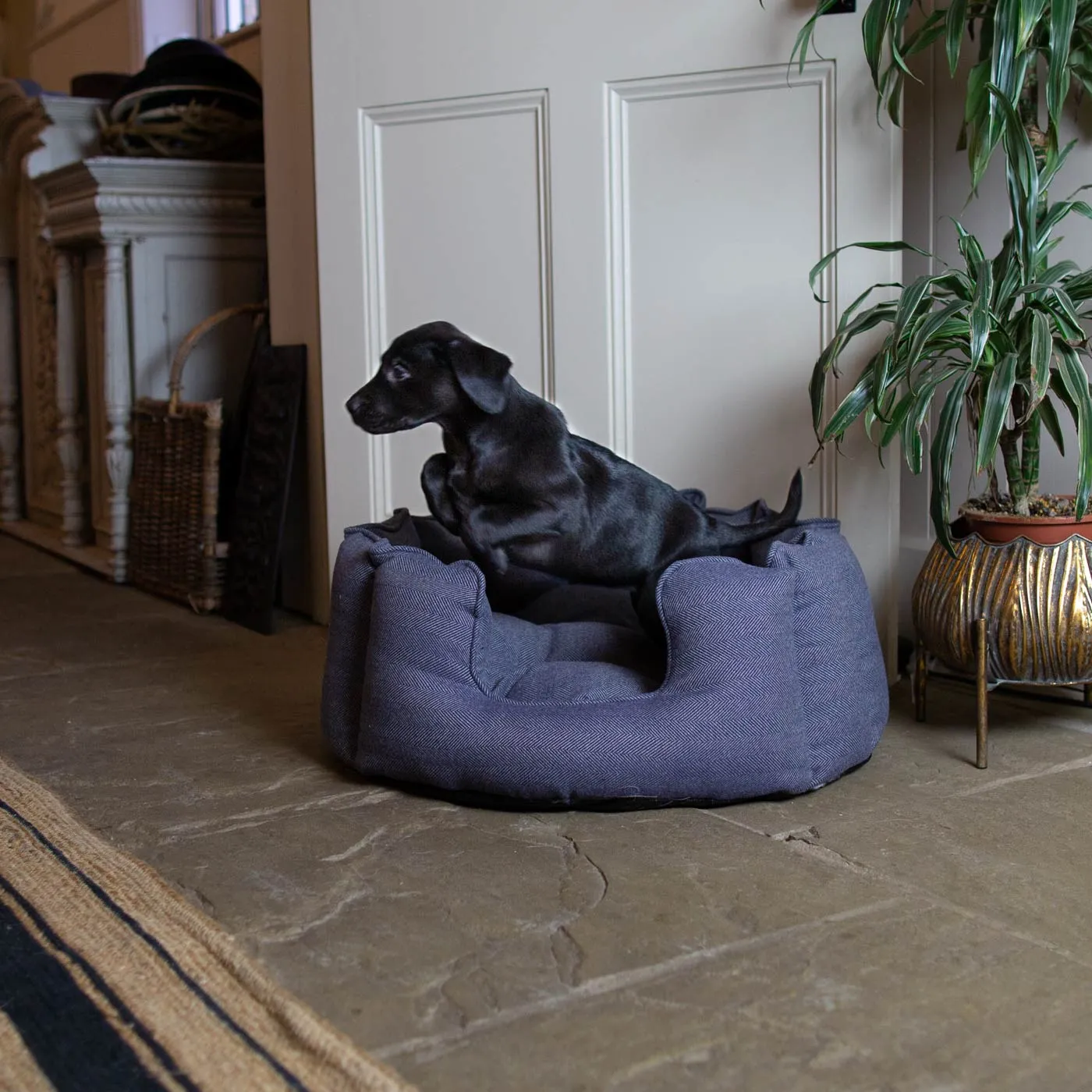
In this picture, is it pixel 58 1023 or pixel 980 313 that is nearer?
pixel 58 1023

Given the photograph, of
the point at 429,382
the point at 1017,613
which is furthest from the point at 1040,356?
the point at 429,382

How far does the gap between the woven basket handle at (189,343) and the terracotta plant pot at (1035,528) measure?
2.13 meters

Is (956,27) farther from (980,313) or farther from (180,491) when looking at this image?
(180,491)

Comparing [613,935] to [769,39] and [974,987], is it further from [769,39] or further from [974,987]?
[769,39]

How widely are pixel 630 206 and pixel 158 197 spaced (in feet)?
5.17

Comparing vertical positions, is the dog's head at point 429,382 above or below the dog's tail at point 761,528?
above

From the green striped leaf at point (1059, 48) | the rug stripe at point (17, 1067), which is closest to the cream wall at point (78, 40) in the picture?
the green striped leaf at point (1059, 48)

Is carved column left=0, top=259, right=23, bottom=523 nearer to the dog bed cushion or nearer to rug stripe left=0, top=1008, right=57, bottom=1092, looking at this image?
the dog bed cushion

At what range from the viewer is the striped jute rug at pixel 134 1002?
123 cm

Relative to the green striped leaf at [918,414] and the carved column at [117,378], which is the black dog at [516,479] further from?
the carved column at [117,378]

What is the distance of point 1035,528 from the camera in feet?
7.18

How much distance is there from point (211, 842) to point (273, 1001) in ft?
1.70

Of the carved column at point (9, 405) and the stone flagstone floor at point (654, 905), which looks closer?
the stone flagstone floor at point (654, 905)

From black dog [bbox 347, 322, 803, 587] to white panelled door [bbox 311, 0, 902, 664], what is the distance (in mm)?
484
